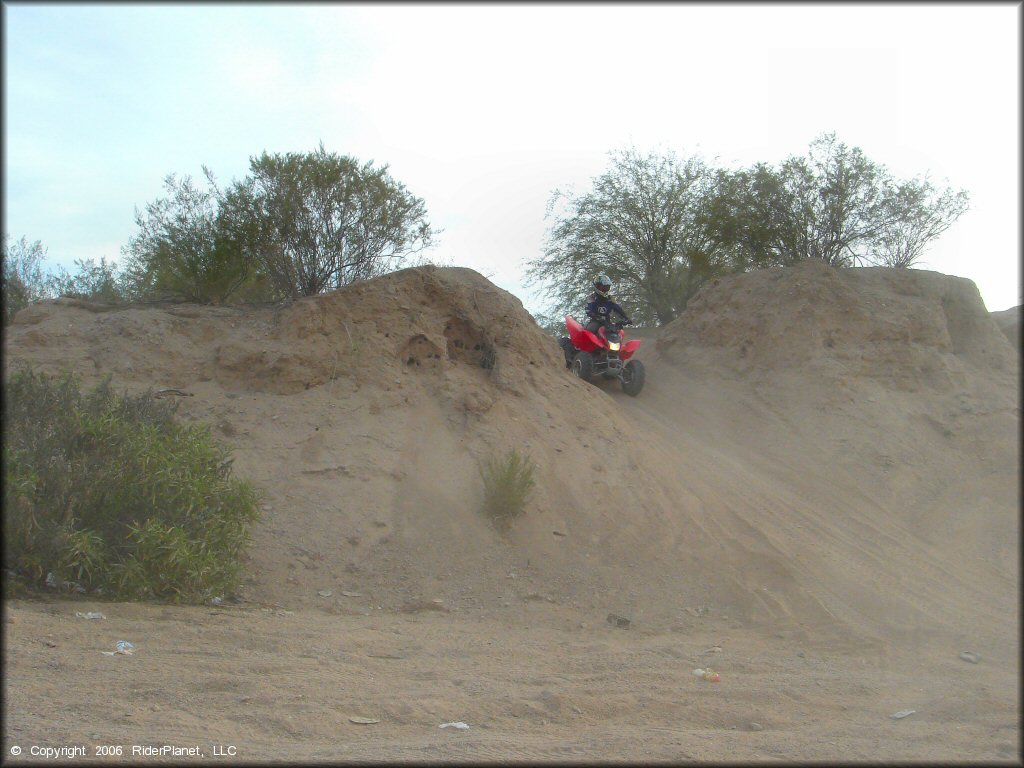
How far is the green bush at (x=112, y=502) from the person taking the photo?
686 centimetres

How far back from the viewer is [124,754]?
3.86m

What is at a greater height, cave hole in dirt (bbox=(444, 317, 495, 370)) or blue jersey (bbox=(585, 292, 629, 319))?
blue jersey (bbox=(585, 292, 629, 319))

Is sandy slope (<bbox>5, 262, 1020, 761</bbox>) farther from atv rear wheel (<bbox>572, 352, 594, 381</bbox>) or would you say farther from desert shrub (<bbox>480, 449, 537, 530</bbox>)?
atv rear wheel (<bbox>572, 352, 594, 381</bbox>)

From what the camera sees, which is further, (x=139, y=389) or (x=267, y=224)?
(x=267, y=224)

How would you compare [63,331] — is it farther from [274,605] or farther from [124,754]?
[124,754]

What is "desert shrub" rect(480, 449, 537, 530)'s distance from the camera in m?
8.79

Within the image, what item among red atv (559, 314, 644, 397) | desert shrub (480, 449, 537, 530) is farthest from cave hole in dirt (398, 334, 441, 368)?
red atv (559, 314, 644, 397)

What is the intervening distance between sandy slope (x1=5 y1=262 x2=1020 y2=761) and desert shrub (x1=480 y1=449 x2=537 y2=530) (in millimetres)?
174

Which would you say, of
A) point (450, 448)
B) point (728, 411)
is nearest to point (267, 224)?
point (450, 448)

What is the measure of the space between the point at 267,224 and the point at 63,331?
110 inches

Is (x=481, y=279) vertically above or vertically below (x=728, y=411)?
above

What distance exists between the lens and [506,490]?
28.8 feet

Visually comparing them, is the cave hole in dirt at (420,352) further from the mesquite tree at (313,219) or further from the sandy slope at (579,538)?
the mesquite tree at (313,219)

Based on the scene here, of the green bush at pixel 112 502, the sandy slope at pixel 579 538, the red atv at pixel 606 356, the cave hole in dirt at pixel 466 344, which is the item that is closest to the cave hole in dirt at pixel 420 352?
the sandy slope at pixel 579 538
